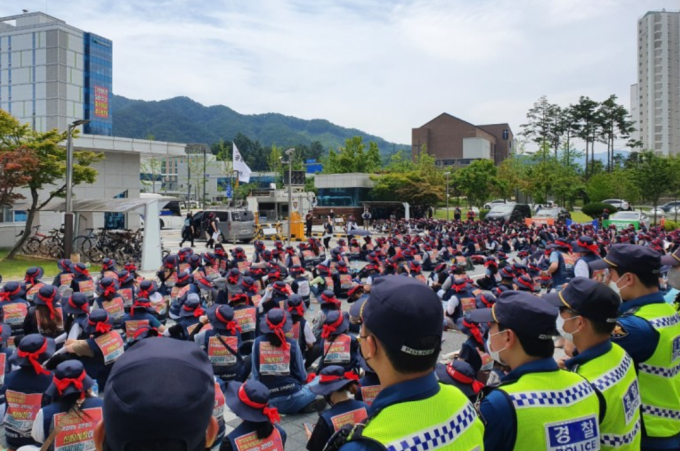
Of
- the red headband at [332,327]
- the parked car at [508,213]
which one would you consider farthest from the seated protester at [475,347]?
the parked car at [508,213]

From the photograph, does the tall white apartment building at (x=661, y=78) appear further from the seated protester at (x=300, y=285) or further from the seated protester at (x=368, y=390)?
the seated protester at (x=368, y=390)

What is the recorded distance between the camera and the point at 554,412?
2217 millimetres

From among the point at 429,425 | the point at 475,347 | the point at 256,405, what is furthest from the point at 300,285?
the point at 429,425

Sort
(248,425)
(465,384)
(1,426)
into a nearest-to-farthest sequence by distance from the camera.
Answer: (248,425)
(465,384)
(1,426)

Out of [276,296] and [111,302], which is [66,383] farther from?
[276,296]

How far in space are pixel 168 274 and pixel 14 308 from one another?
3.99 m

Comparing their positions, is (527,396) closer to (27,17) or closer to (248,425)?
(248,425)

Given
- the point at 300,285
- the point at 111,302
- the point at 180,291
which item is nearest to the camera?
the point at 111,302

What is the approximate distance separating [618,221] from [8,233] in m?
30.5

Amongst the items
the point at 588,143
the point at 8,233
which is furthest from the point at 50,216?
the point at 588,143

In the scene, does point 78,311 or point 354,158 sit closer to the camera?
point 78,311

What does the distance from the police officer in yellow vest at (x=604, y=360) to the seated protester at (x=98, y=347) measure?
461 centimetres

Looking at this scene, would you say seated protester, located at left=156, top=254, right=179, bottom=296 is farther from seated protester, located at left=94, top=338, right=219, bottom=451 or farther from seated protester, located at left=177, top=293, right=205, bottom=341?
seated protester, located at left=94, top=338, right=219, bottom=451

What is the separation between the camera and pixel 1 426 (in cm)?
564
